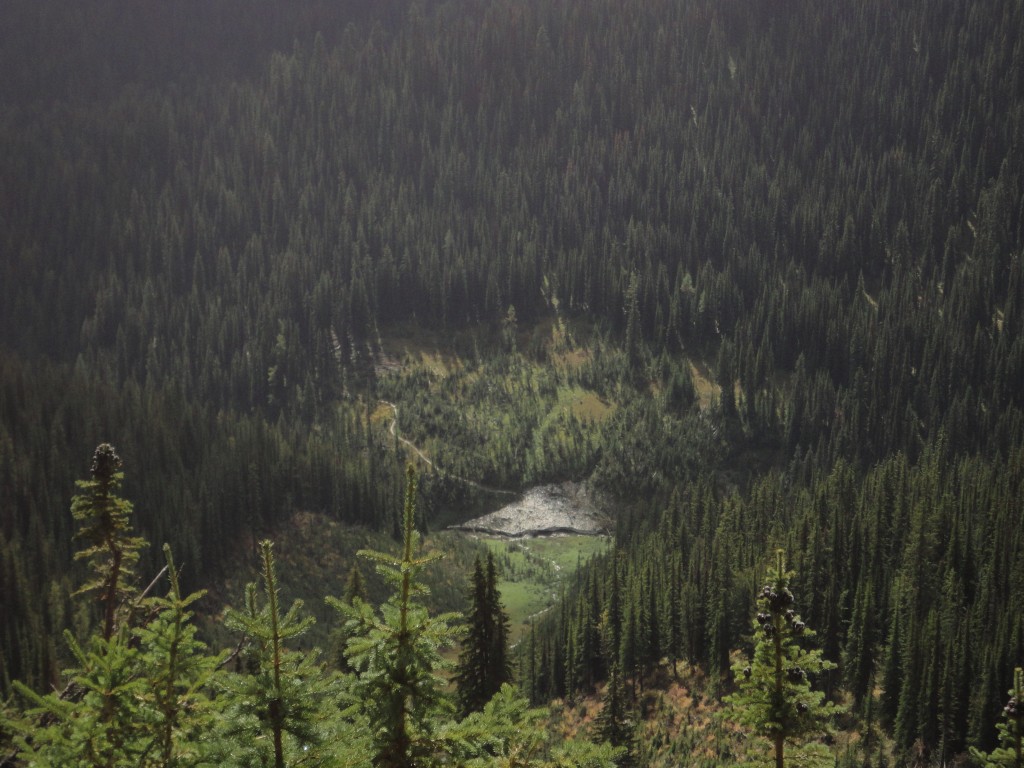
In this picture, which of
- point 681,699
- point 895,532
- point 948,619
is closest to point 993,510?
point 895,532

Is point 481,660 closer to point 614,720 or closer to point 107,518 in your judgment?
point 614,720

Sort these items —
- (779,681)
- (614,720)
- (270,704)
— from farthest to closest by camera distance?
(614,720), (779,681), (270,704)

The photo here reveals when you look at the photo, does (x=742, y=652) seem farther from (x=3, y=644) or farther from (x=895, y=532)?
(x=3, y=644)

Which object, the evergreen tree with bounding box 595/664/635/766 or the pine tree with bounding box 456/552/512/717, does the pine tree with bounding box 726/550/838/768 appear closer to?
the pine tree with bounding box 456/552/512/717

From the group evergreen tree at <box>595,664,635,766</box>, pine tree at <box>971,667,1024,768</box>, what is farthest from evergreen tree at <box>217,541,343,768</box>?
evergreen tree at <box>595,664,635,766</box>

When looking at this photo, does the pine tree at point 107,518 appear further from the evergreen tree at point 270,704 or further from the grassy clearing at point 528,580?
the grassy clearing at point 528,580

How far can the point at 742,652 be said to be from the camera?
356ft

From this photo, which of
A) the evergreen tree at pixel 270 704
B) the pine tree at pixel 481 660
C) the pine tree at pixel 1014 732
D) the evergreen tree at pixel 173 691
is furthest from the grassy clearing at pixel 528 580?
the evergreen tree at pixel 270 704

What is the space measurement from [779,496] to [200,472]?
93.8m

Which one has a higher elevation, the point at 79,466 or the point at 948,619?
the point at 948,619

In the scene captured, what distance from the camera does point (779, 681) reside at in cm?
2416

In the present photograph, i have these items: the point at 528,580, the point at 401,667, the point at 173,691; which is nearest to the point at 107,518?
the point at 173,691

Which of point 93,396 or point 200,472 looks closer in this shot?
point 200,472

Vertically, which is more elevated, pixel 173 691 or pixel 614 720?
pixel 173 691
